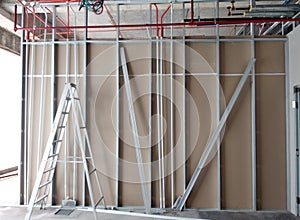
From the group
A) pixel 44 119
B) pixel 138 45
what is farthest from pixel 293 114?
pixel 44 119

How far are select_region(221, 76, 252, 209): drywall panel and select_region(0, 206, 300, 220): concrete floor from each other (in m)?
0.20

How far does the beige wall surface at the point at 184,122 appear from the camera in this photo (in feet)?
12.1

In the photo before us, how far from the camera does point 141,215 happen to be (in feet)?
11.1

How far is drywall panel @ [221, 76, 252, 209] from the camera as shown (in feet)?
12.1

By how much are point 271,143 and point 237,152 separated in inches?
20.1

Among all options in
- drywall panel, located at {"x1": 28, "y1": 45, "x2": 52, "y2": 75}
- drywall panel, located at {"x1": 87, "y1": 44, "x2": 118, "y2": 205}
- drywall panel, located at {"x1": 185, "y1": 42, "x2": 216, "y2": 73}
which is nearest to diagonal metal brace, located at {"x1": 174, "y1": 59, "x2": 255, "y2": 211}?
drywall panel, located at {"x1": 185, "y1": 42, "x2": 216, "y2": 73}

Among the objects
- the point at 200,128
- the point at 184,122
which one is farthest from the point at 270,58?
the point at 184,122

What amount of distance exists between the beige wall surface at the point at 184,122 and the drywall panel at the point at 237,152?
14mm

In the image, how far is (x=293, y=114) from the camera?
11.6 feet

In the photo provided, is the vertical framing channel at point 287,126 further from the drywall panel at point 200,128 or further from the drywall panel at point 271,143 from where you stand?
the drywall panel at point 200,128

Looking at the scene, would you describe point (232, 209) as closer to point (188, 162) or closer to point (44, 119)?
point (188, 162)

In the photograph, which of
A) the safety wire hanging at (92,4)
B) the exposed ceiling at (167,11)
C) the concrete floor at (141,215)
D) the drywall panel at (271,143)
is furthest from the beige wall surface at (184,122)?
the safety wire hanging at (92,4)

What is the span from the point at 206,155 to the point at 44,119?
2440mm

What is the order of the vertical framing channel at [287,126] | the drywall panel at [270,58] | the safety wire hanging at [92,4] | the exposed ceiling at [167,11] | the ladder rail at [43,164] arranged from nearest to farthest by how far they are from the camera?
the ladder rail at [43,164] < the safety wire hanging at [92,4] < the exposed ceiling at [167,11] < the vertical framing channel at [287,126] < the drywall panel at [270,58]
